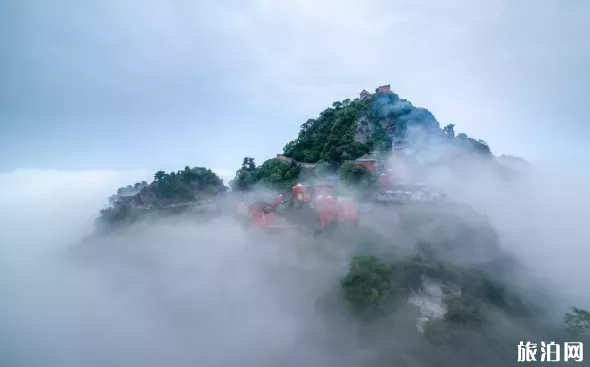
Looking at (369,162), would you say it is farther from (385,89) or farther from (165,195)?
(165,195)

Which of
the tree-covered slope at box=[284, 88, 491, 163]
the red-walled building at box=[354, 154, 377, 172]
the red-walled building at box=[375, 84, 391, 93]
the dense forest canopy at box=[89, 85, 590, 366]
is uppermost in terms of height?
the red-walled building at box=[375, 84, 391, 93]

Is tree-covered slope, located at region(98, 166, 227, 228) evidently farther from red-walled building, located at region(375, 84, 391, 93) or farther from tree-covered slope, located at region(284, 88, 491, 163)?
red-walled building, located at region(375, 84, 391, 93)

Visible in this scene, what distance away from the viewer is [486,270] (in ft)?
57.3

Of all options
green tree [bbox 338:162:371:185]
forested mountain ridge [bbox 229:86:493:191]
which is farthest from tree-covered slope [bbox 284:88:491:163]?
green tree [bbox 338:162:371:185]

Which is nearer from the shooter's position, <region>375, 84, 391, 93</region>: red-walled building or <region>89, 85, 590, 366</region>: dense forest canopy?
<region>89, 85, 590, 366</region>: dense forest canopy

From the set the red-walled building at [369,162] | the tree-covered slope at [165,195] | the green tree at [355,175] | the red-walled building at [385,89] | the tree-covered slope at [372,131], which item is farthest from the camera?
the red-walled building at [385,89]

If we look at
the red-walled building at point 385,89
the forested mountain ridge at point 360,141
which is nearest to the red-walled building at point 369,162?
the forested mountain ridge at point 360,141

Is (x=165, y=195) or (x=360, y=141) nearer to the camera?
(x=165, y=195)

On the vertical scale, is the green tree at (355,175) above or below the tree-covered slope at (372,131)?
below

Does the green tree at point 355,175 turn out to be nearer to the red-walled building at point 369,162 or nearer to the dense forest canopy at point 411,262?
the dense forest canopy at point 411,262

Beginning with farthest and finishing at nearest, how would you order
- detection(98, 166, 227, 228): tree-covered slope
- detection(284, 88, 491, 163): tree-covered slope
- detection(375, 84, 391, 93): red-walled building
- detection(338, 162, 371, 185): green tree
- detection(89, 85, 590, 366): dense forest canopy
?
detection(375, 84, 391, 93): red-walled building
detection(284, 88, 491, 163): tree-covered slope
detection(98, 166, 227, 228): tree-covered slope
detection(338, 162, 371, 185): green tree
detection(89, 85, 590, 366): dense forest canopy

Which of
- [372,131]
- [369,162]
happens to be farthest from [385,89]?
[369,162]

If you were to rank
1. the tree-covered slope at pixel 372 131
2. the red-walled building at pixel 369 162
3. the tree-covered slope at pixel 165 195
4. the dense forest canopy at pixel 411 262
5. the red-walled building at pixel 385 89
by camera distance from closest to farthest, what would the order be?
the dense forest canopy at pixel 411 262
the red-walled building at pixel 369 162
the tree-covered slope at pixel 165 195
the tree-covered slope at pixel 372 131
the red-walled building at pixel 385 89

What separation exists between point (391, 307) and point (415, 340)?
164 cm
